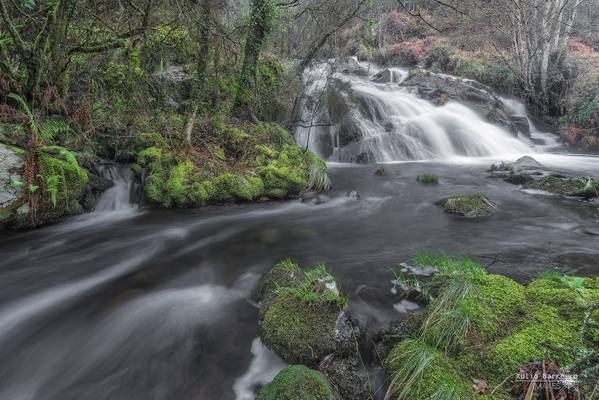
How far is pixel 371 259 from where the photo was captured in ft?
15.8

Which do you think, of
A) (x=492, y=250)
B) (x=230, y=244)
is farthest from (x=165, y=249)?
(x=492, y=250)

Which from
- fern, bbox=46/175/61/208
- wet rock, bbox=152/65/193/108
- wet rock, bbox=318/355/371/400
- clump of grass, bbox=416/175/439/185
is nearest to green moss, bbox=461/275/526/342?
wet rock, bbox=318/355/371/400

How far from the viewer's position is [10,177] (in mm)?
5035

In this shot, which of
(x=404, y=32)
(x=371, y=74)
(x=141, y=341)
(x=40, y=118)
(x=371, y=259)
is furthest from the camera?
(x=404, y=32)

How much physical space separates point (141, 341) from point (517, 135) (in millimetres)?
16318

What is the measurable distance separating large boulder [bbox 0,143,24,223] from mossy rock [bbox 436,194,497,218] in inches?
276

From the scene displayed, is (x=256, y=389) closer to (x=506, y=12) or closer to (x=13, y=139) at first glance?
(x=13, y=139)

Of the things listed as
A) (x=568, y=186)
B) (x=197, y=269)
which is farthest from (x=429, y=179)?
(x=197, y=269)

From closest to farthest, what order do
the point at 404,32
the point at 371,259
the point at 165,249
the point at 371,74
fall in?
the point at 371,259 → the point at 165,249 → the point at 371,74 → the point at 404,32

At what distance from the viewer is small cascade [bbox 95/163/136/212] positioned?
21.5ft

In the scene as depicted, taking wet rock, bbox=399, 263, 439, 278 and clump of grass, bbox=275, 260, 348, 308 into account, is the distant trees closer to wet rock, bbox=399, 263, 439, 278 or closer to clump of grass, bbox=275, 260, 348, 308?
clump of grass, bbox=275, 260, 348, 308

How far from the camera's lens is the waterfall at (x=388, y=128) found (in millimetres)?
11406

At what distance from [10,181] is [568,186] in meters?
10.1

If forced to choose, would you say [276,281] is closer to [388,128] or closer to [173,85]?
[173,85]
